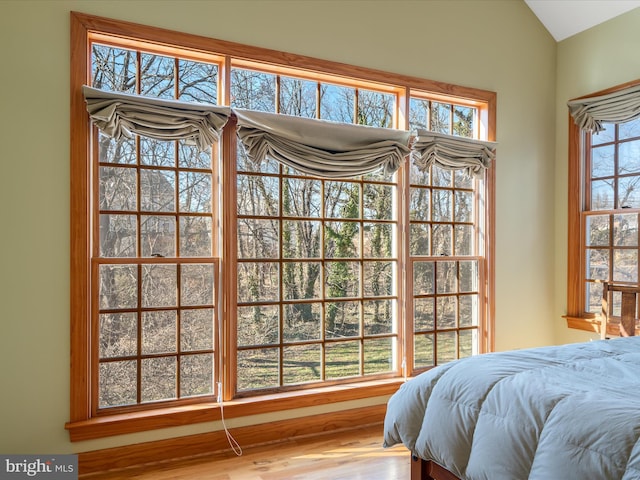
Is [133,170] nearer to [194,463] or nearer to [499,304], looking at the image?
[194,463]

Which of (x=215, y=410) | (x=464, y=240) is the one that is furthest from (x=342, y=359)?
(x=464, y=240)

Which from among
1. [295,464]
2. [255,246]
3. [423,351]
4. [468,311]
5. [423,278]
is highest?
[255,246]

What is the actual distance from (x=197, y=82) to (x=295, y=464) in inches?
91.9

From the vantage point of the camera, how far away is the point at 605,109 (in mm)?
3596

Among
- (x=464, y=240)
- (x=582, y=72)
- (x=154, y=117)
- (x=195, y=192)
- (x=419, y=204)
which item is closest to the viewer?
(x=154, y=117)

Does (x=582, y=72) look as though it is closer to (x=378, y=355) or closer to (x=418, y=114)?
(x=418, y=114)

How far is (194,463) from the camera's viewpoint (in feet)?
8.52

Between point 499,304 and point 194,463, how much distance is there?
2587mm

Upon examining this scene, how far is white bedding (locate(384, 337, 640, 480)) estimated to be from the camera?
1.27m

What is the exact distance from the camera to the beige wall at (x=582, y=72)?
3555mm

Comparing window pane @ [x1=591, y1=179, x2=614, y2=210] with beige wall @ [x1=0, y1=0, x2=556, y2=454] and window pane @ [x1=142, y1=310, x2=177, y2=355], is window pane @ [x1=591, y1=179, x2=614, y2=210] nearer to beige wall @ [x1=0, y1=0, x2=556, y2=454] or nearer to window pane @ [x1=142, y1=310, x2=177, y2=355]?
beige wall @ [x1=0, y1=0, x2=556, y2=454]

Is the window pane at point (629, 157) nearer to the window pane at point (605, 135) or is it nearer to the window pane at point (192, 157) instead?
the window pane at point (605, 135)

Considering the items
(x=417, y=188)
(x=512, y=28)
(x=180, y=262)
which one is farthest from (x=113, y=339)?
(x=512, y=28)

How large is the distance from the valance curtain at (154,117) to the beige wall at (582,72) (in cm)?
298
